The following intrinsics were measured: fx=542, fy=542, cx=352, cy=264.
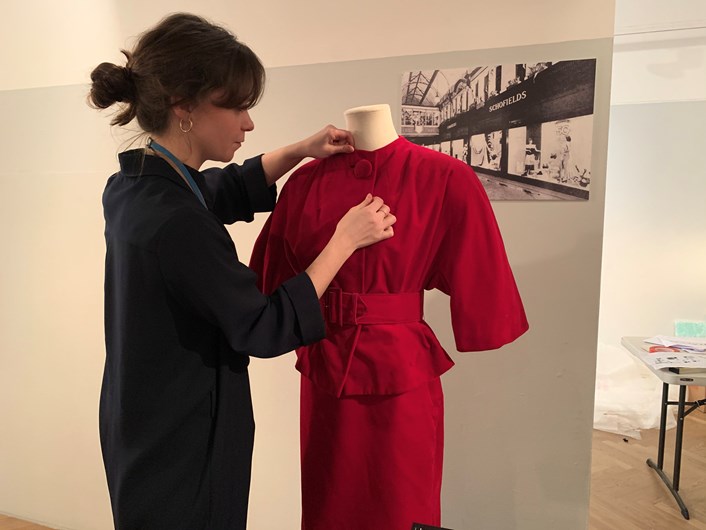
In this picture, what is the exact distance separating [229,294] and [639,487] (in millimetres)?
2485

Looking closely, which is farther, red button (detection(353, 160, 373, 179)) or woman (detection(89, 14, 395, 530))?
red button (detection(353, 160, 373, 179))

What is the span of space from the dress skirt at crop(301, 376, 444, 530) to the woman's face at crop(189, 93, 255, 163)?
0.53 meters

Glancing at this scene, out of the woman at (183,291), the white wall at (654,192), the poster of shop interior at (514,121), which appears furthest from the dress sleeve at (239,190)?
the white wall at (654,192)

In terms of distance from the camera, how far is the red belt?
3.51 feet

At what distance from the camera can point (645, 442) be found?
3.05 meters

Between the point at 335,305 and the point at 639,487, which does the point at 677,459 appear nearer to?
the point at 639,487

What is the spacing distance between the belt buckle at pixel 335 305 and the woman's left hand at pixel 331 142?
287mm

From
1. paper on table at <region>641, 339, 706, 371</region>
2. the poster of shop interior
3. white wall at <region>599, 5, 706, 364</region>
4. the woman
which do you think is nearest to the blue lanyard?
the woman

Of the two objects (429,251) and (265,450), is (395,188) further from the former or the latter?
(265,450)

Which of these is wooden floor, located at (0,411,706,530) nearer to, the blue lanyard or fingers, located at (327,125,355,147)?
fingers, located at (327,125,355,147)

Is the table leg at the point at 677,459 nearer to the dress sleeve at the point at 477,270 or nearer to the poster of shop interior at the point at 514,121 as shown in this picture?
the poster of shop interior at the point at 514,121

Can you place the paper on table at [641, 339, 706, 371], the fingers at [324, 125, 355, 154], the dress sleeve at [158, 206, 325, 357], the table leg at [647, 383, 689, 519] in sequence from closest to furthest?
1. the dress sleeve at [158, 206, 325, 357]
2. the fingers at [324, 125, 355, 154]
3. the paper on table at [641, 339, 706, 371]
4. the table leg at [647, 383, 689, 519]

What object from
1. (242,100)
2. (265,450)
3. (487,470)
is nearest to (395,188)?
(242,100)

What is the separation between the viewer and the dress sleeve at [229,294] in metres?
0.90
